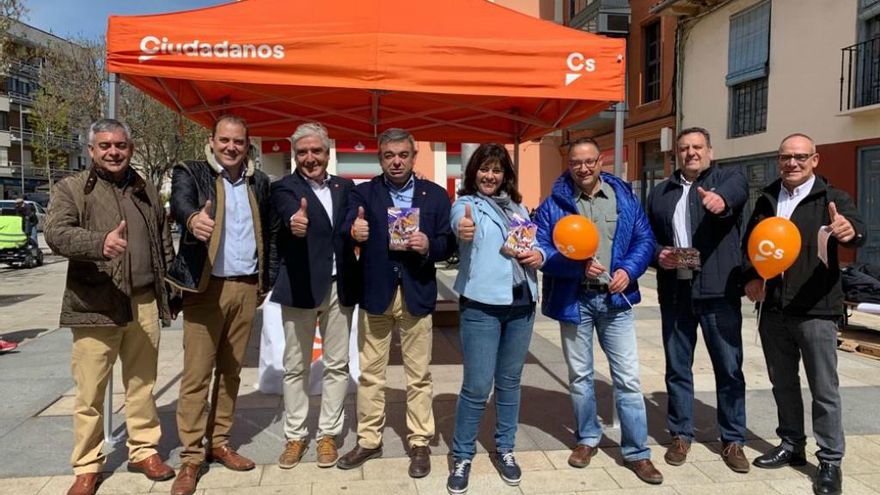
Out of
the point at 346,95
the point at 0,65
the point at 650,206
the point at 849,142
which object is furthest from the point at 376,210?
the point at 0,65

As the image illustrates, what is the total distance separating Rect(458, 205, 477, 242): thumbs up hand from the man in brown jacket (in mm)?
1618

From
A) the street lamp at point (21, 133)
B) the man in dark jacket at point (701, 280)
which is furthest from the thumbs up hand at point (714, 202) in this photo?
the street lamp at point (21, 133)

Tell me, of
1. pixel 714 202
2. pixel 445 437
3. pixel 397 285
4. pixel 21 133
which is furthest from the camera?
pixel 21 133

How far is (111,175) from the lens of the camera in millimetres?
3119

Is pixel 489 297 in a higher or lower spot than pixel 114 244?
lower

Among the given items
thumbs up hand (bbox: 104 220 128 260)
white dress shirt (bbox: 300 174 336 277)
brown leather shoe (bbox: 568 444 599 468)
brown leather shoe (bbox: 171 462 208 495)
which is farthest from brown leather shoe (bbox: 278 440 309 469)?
brown leather shoe (bbox: 568 444 599 468)

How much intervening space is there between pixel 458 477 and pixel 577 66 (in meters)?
2.66

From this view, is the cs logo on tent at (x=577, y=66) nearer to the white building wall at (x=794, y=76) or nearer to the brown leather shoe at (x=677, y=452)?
the brown leather shoe at (x=677, y=452)

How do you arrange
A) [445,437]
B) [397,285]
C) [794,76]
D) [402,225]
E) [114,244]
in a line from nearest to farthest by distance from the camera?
[114,244], [402,225], [397,285], [445,437], [794,76]

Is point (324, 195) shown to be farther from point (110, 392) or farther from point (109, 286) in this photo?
point (110, 392)

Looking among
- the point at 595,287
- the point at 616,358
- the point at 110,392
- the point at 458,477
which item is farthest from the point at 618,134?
the point at 110,392

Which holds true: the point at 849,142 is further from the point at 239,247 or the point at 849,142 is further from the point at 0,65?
the point at 0,65

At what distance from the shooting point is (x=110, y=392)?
369 cm

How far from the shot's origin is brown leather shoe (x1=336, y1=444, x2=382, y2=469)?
3.41 meters
